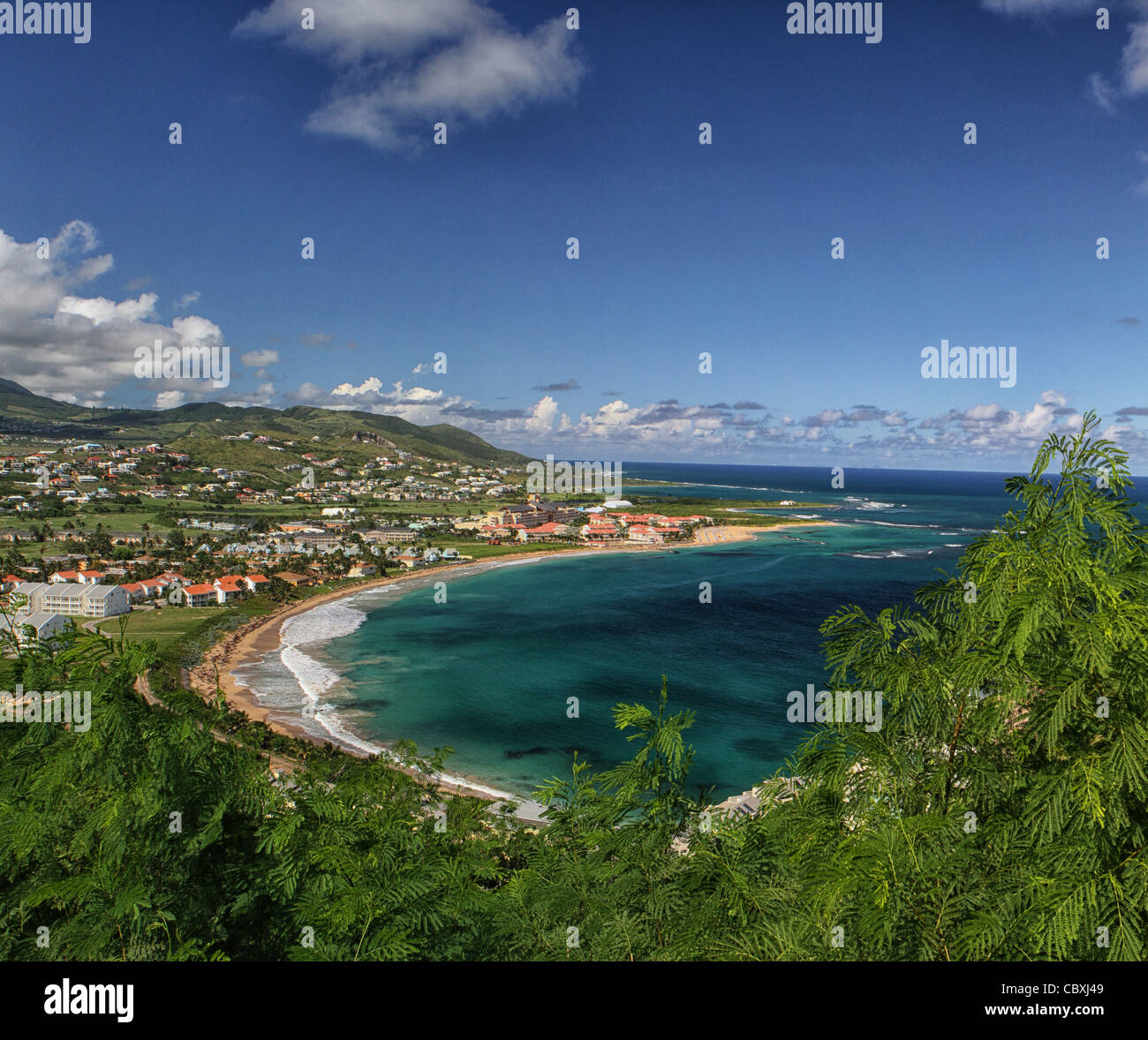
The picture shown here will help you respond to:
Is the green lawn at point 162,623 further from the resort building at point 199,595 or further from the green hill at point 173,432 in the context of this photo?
the green hill at point 173,432

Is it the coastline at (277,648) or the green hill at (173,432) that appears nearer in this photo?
the coastline at (277,648)

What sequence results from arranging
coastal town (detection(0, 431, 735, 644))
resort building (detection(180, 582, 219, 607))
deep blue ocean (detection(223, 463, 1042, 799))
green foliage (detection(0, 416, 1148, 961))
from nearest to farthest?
1. green foliage (detection(0, 416, 1148, 961))
2. deep blue ocean (detection(223, 463, 1042, 799))
3. resort building (detection(180, 582, 219, 607))
4. coastal town (detection(0, 431, 735, 644))

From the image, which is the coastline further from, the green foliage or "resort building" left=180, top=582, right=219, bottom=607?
"resort building" left=180, top=582, right=219, bottom=607

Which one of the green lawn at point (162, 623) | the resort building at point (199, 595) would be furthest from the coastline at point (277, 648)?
the resort building at point (199, 595)

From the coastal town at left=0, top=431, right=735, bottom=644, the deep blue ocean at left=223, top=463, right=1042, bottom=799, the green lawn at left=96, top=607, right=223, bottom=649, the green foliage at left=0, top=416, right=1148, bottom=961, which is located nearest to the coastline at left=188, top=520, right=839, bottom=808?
the deep blue ocean at left=223, top=463, right=1042, bottom=799

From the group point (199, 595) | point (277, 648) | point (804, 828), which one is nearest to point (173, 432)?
point (199, 595)

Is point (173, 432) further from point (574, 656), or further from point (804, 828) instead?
point (804, 828)
